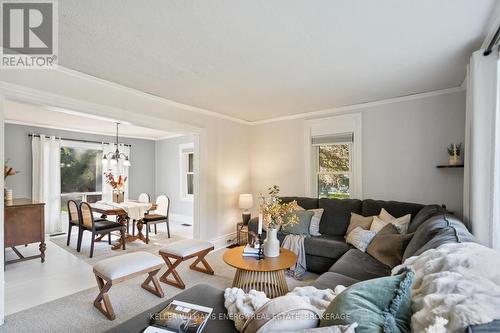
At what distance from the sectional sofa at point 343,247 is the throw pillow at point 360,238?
0.08 meters

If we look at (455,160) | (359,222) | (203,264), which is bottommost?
(203,264)

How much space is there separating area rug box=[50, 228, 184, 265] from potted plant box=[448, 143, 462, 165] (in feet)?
15.0

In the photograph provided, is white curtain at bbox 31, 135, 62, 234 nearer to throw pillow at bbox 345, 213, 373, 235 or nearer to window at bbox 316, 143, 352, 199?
window at bbox 316, 143, 352, 199

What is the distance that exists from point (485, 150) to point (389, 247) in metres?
1.18

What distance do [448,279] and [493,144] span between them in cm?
166

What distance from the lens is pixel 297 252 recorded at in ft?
11.1

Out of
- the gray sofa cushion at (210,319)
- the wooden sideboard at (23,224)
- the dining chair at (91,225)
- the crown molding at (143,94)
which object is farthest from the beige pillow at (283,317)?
the wooden sideboard at (23,224)

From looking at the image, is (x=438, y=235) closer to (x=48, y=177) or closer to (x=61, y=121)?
(x=61, y=121)

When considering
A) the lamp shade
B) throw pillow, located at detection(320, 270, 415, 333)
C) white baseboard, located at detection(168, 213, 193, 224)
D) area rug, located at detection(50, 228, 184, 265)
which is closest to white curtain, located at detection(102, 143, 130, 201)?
area rug, located at detection(50, 228, 184, 265)

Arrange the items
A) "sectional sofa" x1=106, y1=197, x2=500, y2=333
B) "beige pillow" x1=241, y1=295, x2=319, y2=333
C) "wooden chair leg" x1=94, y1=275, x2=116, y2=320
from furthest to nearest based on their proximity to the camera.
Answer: "wooden chair leg" x1=94, y1=275, x2=116, y2=320, "sectional sofa" x1=106, y1=197, x2=500, y2=333, "beige pillow" x1=241, y1=295, x2=319, y2=333

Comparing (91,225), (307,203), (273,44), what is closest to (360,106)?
(307,203)

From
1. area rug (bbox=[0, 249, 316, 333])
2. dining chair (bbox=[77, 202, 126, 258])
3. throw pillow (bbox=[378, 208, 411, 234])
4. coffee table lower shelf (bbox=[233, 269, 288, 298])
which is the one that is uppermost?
throw pillow (bbox=[378, 208, 411, 234])

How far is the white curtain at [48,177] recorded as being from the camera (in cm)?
549

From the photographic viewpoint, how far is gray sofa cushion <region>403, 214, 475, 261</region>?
1.74m
